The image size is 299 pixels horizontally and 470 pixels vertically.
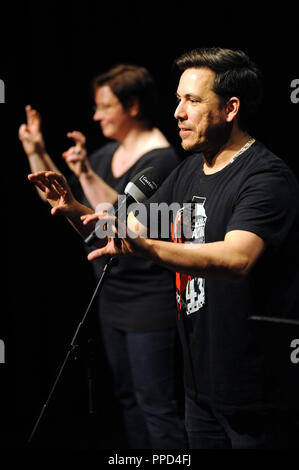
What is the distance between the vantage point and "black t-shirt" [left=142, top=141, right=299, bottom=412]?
1382mm

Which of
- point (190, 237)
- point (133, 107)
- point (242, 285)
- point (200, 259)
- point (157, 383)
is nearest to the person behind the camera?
point (200, 259)

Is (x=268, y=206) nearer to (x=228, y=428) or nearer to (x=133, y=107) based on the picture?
(x=228, y=428)

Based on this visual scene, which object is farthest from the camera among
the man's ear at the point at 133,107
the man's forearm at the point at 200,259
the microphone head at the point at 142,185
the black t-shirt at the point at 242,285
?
the man's ear at the point at 133,107

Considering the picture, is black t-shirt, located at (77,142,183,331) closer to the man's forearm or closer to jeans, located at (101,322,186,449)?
jeans, located at (101,322,186,449)

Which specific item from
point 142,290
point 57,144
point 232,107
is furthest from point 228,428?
point 57,144

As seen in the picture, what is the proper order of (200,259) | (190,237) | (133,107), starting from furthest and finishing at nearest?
(133,107)
(190,237)
(200,259)

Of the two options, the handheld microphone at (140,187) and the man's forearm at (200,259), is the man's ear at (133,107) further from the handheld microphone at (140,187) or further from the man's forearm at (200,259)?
the man's forearm at (200,259)

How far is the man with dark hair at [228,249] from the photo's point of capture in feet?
4.39

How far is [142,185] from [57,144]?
5.37 ft

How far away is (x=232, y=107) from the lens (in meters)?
1.55

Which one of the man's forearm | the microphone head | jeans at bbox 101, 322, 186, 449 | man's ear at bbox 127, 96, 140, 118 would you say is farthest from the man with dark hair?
man's ear at bbox 127, 96, 140, 118

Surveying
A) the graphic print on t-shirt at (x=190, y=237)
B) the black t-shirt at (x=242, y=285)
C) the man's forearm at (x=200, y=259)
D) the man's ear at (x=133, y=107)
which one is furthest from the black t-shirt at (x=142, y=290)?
the man's forearm at (x=200, y=259)
